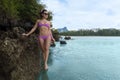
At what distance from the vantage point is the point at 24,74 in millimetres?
17031

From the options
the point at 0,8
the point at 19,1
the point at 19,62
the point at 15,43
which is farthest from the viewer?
the point at 19,1

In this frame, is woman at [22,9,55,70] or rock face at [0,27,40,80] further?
rock face at [0,27,40,80]

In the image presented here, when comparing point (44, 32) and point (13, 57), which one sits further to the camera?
point (13, 57)

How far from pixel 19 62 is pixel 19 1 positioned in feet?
49.3

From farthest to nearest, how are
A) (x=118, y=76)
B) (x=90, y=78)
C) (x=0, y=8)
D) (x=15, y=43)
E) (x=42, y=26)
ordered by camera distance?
(x=118, y=76) < (x=90, y=78) < (x=0, y=8) < (x=15, y=43) < (x=42, y=26)

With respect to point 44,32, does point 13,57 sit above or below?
below

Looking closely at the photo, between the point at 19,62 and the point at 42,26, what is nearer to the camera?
the point at 42,26

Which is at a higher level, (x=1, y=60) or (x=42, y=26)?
(x=42, y=26)

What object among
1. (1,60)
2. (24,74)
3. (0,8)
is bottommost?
(24,74)

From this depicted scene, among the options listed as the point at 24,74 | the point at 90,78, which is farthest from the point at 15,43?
the point at 90,78

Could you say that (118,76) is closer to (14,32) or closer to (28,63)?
(28,63)

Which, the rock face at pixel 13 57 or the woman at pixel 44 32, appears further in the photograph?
the rock face at pixel 13 57

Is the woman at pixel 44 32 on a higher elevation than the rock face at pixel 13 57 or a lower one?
higher

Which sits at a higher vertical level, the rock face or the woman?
the woman
